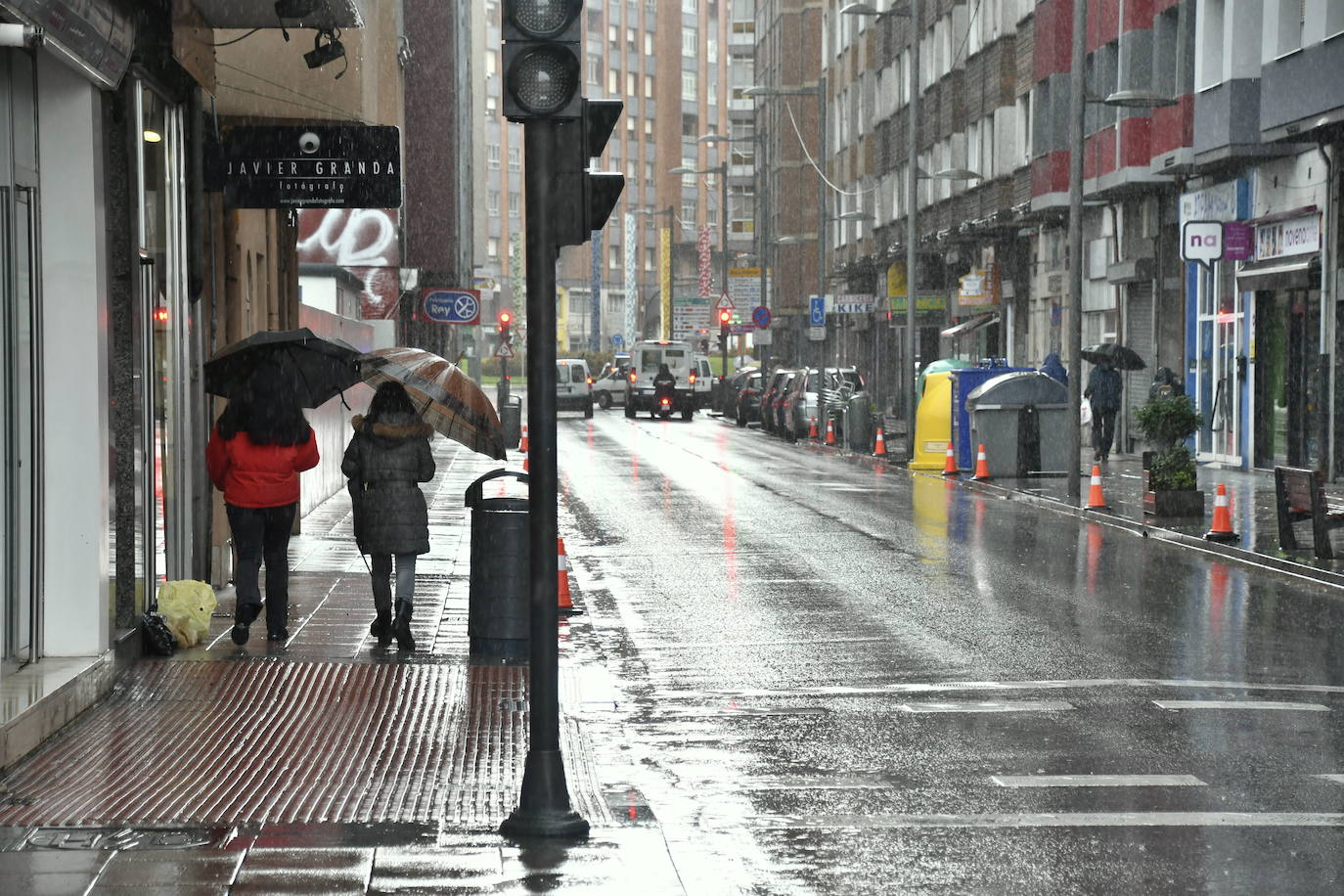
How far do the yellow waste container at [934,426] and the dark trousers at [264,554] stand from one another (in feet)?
64.9

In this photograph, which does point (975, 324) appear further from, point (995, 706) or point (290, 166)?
point (995, 706)

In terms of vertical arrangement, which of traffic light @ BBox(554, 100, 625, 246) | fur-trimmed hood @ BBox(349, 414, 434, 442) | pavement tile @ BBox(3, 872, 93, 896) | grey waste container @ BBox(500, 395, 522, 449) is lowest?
pavement tile @ BBox(3, 872, 93, 896)

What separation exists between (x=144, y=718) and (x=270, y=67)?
726 centimetres

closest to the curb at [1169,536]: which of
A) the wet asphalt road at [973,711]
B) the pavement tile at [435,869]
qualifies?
the wet asphalt road at [973,711]

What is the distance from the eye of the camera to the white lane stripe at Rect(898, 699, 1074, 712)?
A: 966 centimetres

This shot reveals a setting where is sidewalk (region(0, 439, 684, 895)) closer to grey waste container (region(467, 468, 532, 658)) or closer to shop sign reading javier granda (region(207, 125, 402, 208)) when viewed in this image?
grey waste container (region(467, 468, 532, 658))

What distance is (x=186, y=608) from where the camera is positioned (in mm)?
11539

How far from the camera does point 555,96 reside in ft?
22.5

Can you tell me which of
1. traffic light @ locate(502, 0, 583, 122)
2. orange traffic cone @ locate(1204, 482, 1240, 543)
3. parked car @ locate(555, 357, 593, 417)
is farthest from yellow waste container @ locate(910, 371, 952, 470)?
parked car @ locate(555, 357, 593, 417)

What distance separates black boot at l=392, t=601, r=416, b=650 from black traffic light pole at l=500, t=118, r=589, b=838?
475 cm

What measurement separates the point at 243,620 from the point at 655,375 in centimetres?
4745

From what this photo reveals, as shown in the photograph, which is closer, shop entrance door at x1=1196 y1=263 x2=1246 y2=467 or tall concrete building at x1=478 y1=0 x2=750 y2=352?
shop entrance door at x1=1196 y1=263 x2=1246 y2=467

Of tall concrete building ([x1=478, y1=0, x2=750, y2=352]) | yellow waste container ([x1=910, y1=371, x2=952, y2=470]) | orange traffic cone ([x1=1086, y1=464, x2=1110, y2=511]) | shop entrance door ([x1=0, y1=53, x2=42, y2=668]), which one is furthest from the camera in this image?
tall concrete building ([x1=478, y1=0, x2=750, y2=352])

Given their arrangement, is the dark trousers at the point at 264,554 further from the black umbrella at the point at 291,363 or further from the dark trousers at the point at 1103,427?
the dark trousers at the point at 1103,427
